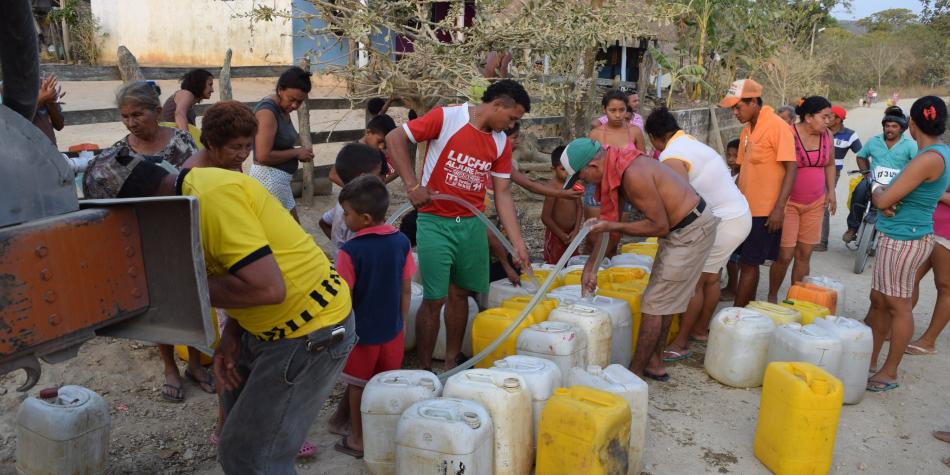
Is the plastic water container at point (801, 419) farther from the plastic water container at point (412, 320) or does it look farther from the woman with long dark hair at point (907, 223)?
the plastic water container at point (412, 320)

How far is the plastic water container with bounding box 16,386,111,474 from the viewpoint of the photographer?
326cm

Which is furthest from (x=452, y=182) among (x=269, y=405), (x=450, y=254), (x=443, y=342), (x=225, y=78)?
(x=225, y=78)

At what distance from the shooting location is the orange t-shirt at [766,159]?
5781 mm

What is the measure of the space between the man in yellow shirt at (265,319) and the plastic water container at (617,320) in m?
2.33

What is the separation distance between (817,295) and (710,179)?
51.9 inches

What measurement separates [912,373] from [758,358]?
134 cm

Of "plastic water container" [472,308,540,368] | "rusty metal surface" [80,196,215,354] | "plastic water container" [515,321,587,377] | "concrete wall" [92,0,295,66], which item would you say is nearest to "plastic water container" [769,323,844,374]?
"plastic water container" [515,321,587,377]

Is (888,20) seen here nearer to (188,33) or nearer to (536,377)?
(188,33)

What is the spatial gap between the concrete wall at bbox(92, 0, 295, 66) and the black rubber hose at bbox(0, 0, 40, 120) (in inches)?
575

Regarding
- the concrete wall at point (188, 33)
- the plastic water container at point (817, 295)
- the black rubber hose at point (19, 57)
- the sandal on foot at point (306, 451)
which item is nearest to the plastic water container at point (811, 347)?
the plastic water container at point (817, 295)

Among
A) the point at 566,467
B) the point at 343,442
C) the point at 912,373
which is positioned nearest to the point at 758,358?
the point at 912,373

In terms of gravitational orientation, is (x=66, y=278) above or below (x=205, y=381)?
above

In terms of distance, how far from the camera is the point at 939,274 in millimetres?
5242

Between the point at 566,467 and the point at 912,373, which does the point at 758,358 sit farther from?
the point at 566,467
